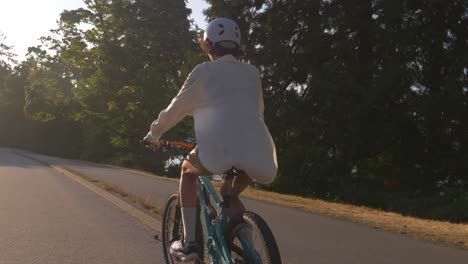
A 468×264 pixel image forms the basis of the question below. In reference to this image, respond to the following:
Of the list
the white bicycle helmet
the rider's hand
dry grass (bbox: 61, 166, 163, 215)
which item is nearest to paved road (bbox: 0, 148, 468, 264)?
dry grass (bbox: 61, 166, 163, 215)

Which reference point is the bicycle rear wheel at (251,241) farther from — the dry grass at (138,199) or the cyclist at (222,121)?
the dry grass at (138,199)

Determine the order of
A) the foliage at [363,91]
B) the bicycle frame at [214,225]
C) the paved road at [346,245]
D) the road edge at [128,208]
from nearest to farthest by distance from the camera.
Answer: the bicycle frame at [214,225], the paved road at [346,245], the road edge at [128,208], the foliage at [363,91]

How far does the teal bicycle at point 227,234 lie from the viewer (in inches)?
127

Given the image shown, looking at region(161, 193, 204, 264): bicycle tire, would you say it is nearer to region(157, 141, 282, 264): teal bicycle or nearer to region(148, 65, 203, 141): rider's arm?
region(157, 141, 282, 264): teal bicycle

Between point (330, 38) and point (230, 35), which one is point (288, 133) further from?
point (230, 35)

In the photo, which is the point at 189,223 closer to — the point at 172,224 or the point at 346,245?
the point at 172,224

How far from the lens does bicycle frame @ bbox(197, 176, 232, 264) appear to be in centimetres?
354

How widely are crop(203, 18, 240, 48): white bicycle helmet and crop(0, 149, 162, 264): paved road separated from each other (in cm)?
283

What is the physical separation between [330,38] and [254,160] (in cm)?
2104

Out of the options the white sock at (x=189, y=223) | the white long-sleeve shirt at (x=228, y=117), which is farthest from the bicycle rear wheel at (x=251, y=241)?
the white sock at (x=189, y=223)

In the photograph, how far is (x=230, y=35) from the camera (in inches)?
146

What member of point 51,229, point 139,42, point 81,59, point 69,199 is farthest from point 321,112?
point 81,59

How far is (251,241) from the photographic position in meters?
3.32

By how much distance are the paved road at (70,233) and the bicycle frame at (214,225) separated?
1926mm
